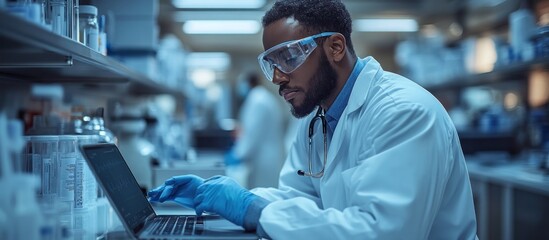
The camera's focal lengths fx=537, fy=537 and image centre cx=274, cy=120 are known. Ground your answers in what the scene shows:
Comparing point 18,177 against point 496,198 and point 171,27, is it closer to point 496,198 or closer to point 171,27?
point 496,198

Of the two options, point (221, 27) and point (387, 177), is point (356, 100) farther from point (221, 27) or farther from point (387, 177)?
point (221, 27)

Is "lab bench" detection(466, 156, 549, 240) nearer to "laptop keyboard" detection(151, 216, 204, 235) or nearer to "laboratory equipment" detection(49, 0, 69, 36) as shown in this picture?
"laptop keyboard" detection(151, 216, 204, 235)

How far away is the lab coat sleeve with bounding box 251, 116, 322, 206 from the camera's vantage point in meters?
1.75

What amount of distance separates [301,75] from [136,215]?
1.92ft

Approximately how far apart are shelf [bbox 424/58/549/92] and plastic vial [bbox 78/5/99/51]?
2227 mm

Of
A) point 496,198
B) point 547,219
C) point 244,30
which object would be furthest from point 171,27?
point 547,219

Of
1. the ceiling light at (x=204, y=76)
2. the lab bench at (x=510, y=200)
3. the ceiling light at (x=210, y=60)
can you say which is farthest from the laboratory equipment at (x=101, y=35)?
the ceiling light at (x=204, y=76)

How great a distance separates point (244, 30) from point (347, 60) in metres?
4.79

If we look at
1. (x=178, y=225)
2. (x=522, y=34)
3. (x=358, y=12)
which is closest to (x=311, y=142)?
(x=178, y=225)

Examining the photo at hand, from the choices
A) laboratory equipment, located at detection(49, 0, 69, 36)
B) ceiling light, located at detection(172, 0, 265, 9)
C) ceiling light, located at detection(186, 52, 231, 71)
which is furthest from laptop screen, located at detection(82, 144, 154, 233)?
ceiling light, located at detection(186, 52, 231, 71)

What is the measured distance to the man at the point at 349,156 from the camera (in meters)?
1.23

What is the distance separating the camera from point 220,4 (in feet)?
14.9

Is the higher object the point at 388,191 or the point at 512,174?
the point at 388,191

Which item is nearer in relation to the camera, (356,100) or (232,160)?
(356,100)
